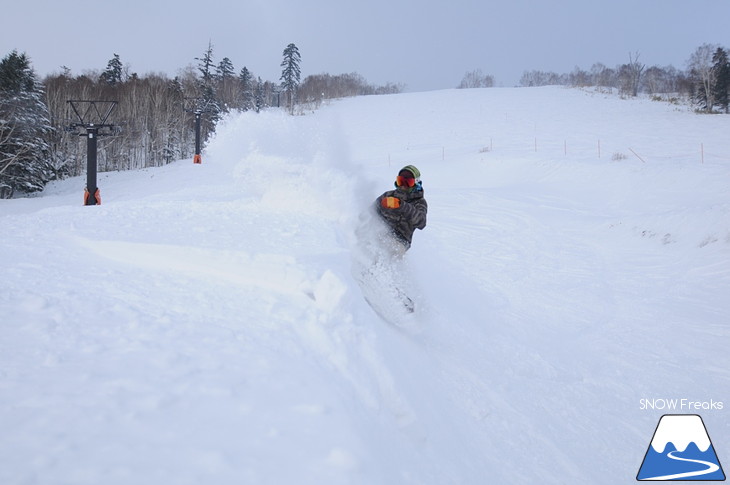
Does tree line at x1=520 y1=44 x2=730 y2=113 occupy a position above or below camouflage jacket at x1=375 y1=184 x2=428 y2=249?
above

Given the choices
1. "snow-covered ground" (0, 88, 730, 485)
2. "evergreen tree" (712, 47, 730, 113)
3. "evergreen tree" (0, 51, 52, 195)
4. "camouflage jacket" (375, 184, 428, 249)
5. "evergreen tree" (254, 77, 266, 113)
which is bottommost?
"snow-covered ground" (0, 88, 730, 485)

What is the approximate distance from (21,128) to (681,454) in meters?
34.1

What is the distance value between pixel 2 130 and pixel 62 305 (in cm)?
2899

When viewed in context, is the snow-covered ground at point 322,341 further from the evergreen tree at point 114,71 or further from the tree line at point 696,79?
the evergreen tree at point 114,71

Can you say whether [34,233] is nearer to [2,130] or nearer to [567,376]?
[567,376]

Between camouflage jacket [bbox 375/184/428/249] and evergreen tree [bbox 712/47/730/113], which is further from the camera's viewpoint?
evergreen tree [bbox 712/47/730/113]

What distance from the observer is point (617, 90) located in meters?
59.8

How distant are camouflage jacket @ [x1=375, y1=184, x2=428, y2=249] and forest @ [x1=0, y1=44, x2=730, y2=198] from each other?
693 inches

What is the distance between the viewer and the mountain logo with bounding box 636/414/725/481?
3553 millimetres

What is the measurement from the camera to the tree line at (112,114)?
26359 mm

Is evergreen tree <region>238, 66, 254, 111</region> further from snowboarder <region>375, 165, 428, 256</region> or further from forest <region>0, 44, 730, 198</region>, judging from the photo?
snowboarder <region>375, 165, 428, 256</region>

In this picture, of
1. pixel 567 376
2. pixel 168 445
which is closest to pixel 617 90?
pixel 567 376

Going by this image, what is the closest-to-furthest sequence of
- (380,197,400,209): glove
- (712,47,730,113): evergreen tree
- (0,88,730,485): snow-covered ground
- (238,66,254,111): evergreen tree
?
(0,88,730,485): snow-covered ground
(380,197,400,209): glove
(712,47,730,113): evergreen tree
(238,66,254,111): evergreen tree

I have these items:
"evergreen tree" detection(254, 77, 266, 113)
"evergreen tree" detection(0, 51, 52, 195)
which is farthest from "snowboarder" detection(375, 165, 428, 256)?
"evergreen tree" detection(254, 77, 266, 113)
